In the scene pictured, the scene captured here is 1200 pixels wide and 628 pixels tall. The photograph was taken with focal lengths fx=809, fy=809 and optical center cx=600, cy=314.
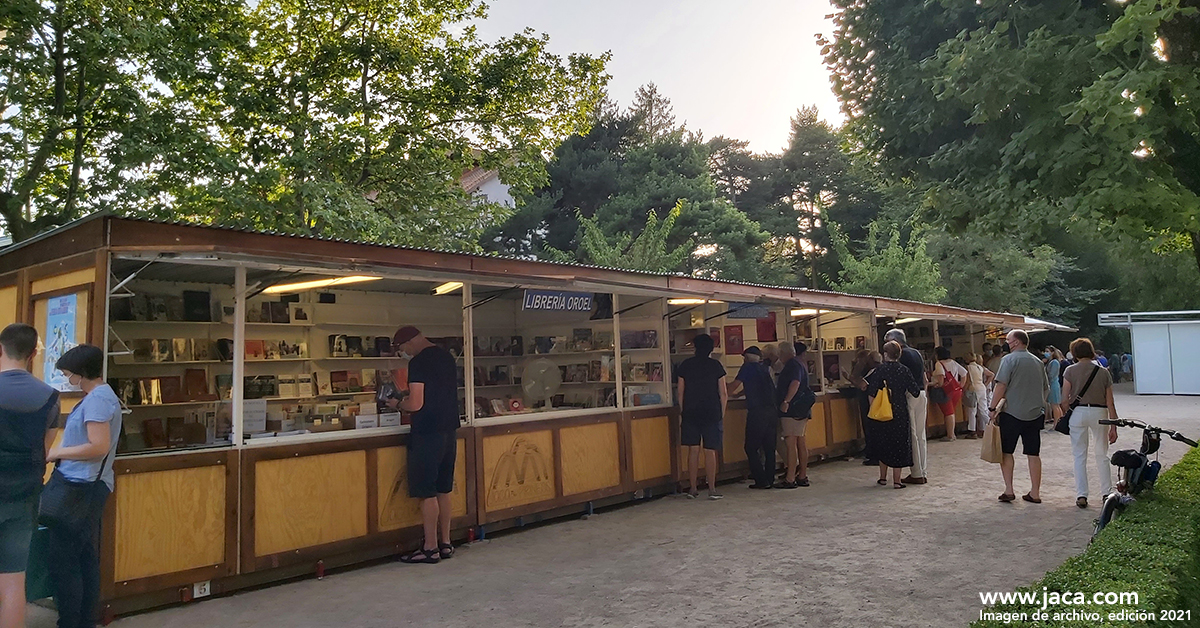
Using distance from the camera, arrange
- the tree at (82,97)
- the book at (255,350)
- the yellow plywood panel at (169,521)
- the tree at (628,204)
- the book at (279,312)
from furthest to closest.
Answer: the tree at (628,204)
the tree at (82,97)
the book at (279,312)
the book at (255,350)
the yellow plywood panel at (169,521)

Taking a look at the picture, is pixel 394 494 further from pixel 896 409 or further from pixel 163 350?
pixel 896 409

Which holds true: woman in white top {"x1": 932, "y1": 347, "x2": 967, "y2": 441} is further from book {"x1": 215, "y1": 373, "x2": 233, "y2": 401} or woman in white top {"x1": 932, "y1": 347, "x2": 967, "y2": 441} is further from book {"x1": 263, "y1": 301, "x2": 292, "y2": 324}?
book {"x1": 215, "y1": 373, "x2": 233, "y2": 401}

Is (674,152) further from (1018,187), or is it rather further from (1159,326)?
(1018,187)

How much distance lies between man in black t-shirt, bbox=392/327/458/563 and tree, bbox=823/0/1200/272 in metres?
6.03

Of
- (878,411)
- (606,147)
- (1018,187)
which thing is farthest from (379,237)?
(606,147)

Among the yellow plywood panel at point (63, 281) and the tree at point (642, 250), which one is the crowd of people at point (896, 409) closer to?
the yellow plywood panel at point (63, 281)

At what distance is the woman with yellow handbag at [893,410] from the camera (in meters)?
8.70

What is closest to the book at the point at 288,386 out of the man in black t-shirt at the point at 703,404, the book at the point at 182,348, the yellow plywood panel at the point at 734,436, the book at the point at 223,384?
the book at the point at 223,384

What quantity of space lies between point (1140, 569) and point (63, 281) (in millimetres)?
6392

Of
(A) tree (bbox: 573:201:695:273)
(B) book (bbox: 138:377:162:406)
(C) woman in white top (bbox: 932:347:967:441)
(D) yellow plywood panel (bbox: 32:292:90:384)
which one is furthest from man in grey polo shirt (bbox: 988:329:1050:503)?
(A) tree (bbox: 573:201:695:273)

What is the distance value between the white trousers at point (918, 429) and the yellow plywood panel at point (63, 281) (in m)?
7.62

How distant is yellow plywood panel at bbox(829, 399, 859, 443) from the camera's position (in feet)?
39.1

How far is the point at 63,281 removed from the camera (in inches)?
210

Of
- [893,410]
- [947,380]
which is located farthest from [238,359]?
[947,380]
